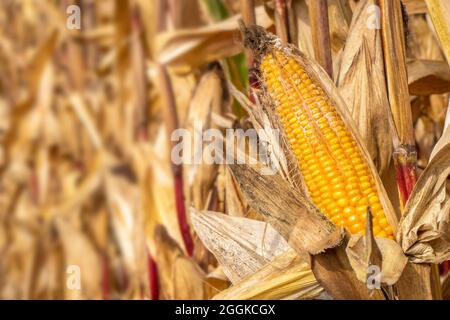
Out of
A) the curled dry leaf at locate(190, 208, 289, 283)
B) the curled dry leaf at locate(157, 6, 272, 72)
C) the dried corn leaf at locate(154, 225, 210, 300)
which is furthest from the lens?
the curled dry leaf at locate(157, 6, 272, 72)

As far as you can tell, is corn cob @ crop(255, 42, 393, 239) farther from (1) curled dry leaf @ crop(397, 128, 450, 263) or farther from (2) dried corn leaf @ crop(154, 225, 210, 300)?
(2) dried corn leaf @ crop(154, 225, 210, 300)

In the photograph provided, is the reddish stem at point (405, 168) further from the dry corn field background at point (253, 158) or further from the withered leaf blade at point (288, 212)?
the withered leaf blade at point (288, 212)

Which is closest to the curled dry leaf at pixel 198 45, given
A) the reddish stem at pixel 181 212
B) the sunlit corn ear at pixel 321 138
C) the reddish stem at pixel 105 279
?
the reddish stem at pixel 181 212

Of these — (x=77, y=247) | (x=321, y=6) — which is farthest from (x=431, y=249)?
(x=77, y=247)

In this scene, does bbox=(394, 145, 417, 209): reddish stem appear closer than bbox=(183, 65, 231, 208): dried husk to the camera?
Yes

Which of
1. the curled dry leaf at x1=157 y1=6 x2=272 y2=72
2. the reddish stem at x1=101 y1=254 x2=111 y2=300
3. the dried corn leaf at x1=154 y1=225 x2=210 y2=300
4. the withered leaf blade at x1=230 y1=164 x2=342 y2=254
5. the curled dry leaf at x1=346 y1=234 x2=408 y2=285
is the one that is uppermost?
the curled dry leaf at x1=157 y1=6 x2=272 y2=72

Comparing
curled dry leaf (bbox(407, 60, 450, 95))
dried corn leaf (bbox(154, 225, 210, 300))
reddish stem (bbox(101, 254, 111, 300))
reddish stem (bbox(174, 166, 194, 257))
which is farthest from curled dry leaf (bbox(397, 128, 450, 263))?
reddish stem (bbox(101, 254, 111, 300))

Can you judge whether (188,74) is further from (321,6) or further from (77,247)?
(77,247)
